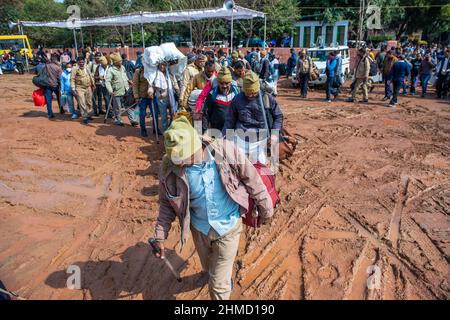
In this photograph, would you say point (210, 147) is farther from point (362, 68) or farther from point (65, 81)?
point (362, 68)

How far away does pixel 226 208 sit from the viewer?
105 inches

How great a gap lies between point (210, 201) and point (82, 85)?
8.07 metres

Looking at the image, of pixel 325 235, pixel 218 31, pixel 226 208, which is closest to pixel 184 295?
pixel 226 208

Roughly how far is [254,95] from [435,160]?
4689 millimetres

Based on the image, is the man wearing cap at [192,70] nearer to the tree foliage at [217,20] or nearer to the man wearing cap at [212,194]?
the man wearing cap at [212,194]

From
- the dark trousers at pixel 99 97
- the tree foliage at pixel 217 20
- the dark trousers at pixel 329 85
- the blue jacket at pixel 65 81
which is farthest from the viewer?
the tree foliage at pixel 217 20

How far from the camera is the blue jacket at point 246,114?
4250 millimetres

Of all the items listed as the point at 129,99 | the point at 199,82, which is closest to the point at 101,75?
the point at 129,99

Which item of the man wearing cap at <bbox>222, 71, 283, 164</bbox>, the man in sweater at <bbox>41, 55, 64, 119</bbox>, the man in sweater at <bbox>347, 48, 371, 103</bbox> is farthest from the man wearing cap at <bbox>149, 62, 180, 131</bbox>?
the man in sweater at <bbox>347, 48, 371, 103</bbox>

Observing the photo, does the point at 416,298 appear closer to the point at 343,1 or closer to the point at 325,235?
the point at 325,235

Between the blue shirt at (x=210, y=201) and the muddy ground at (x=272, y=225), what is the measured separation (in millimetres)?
1049

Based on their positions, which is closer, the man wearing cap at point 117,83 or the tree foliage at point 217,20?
the man wearing cap at point 117,83

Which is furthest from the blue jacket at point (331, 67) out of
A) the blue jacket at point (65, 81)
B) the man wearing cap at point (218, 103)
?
the blue jacket at point (65, 81)

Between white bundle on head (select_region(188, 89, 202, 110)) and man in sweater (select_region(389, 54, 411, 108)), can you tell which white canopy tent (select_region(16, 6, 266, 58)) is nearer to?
man in sweater (select_region(389, 54, 411, 108))
